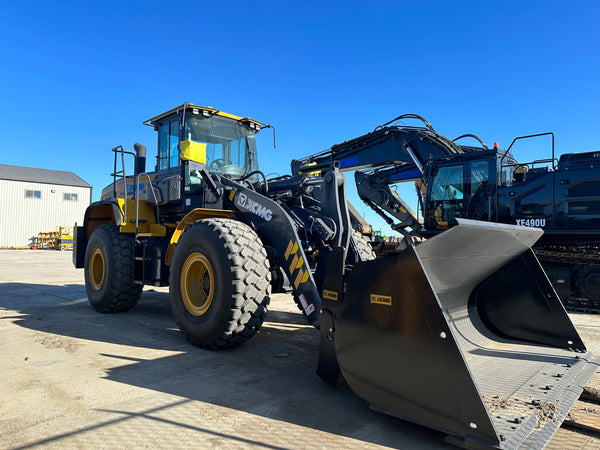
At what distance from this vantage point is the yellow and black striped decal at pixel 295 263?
157 inches

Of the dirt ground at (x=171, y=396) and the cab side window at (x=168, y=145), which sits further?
the cab side window at (x=168, y=145)

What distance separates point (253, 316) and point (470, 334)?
6.68 ft

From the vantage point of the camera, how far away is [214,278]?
420 centimetres

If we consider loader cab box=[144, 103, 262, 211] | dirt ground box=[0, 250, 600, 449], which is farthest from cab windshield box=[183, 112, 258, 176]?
dirt ground box=[0, 250, 600, 449]

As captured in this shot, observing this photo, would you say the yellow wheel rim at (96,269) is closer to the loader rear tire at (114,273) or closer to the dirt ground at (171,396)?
the loader rear tire at (114,273)

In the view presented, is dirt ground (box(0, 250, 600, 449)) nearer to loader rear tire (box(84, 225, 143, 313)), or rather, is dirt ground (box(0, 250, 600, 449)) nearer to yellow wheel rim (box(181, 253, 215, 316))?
yellow wheel rim (box(181, 253, 215, 316))

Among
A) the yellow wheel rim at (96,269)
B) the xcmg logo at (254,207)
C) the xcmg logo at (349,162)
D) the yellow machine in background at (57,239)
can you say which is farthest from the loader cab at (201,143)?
the yellow machine in background at (57,239)

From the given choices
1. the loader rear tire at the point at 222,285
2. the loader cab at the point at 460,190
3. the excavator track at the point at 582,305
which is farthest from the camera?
the loader cab at the point at 460,190

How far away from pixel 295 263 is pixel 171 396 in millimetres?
1568

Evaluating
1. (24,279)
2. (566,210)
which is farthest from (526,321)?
(24,279)

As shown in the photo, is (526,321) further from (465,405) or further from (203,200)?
(203,200)

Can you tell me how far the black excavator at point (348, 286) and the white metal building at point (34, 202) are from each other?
30.6m

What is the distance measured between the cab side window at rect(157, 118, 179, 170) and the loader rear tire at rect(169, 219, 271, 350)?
2.09 metres

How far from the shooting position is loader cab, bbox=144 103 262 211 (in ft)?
19.7
